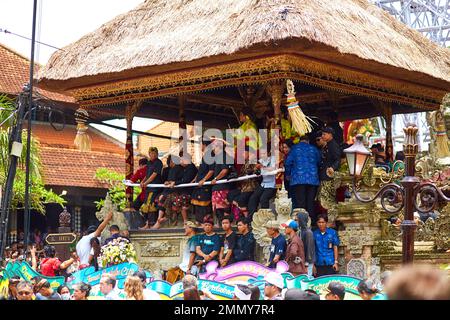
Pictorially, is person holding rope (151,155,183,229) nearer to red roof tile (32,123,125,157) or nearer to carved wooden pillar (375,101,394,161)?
carved wooden pillar (375,101,394,161)

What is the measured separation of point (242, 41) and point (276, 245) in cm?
305

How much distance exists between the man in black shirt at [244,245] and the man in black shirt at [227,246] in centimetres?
6

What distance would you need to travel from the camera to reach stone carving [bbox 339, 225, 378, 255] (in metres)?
15.0

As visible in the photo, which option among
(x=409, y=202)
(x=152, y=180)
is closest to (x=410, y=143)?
(x=409, y=202)

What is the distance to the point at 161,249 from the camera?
17.2m

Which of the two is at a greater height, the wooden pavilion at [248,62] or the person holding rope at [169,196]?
the wooden pavilion at [248,62]

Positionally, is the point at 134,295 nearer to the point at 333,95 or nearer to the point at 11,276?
the point at 11,276

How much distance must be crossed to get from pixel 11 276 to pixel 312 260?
513 centimetres

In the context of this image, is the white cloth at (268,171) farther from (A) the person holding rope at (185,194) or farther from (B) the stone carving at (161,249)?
(B) the stone carving at (161,249)

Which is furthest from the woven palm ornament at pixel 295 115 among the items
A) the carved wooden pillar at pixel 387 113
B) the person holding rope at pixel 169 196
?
the carved wooden pillar at pixel 387 113

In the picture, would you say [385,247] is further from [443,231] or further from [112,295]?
[112,295]

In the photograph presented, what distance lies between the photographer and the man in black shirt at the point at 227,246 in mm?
15266

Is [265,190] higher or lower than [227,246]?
higher

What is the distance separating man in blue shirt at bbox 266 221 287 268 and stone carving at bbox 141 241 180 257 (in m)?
2.71
